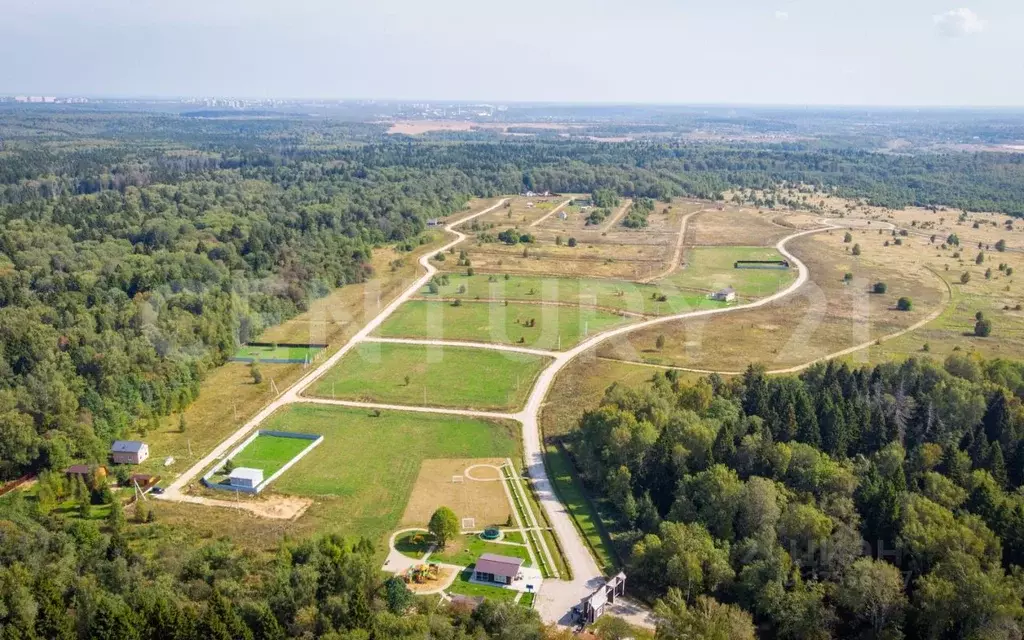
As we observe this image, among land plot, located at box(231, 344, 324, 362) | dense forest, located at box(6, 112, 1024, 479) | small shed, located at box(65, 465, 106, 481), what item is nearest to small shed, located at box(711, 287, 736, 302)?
dense forest, located at box(6, 112, 1024, 479)

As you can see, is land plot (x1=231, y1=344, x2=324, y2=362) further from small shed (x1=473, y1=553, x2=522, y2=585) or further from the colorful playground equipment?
small shed (x1=473, y1=553, x2=522, y2=585)

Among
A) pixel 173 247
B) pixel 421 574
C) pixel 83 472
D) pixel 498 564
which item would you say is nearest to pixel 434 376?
pixel 83 472

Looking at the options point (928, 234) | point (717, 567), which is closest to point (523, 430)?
point (717, 567)

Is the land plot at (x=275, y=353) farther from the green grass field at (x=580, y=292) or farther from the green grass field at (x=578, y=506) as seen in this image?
the green grass field at (x=578, y=506)

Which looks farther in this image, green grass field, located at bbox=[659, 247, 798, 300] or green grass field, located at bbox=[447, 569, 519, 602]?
green grass field, located at bbox=[659, 247, 798, 300]

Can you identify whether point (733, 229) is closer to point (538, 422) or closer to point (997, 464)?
point (538, 422)

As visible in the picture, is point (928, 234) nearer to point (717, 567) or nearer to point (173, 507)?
point (717, 567)
